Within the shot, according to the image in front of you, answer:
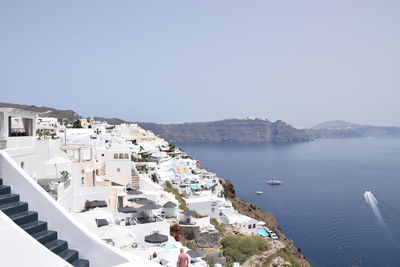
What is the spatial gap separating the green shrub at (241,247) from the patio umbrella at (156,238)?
543 cm

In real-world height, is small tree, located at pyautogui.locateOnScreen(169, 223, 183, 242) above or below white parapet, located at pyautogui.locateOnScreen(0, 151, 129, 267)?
below

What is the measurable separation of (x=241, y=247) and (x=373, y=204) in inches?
1557

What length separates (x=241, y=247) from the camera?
19266 mm

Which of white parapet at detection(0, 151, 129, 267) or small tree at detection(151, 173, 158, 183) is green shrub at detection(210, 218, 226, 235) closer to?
small tree at detection(151, 173, 158, 183)

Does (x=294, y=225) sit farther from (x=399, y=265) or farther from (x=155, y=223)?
(x=155, y=223)

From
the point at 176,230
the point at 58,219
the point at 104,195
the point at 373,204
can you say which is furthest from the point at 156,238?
the point at 373,204

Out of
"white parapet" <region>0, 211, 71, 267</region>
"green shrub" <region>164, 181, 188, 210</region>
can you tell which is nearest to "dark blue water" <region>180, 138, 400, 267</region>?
"green shrub" <region>164, 181, 188, 210</region>

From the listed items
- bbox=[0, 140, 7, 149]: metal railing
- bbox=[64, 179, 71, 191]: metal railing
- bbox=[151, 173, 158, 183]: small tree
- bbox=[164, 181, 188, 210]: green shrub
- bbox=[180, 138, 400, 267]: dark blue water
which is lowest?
bbox=[180, 138, 400, 267]: dark blue water

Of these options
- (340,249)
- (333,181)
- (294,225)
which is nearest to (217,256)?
(340,249)

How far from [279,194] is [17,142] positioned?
188ft

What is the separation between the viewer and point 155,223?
573 inches

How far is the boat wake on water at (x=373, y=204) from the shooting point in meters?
43.3

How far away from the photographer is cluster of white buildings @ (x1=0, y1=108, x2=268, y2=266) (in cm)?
606

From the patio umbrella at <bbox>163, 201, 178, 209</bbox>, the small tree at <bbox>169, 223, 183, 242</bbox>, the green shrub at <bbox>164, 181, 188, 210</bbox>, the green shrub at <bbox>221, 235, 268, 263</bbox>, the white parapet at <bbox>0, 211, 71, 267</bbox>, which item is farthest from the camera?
the green shrub at <bbox>164, 181, 188, 210</bbox>
